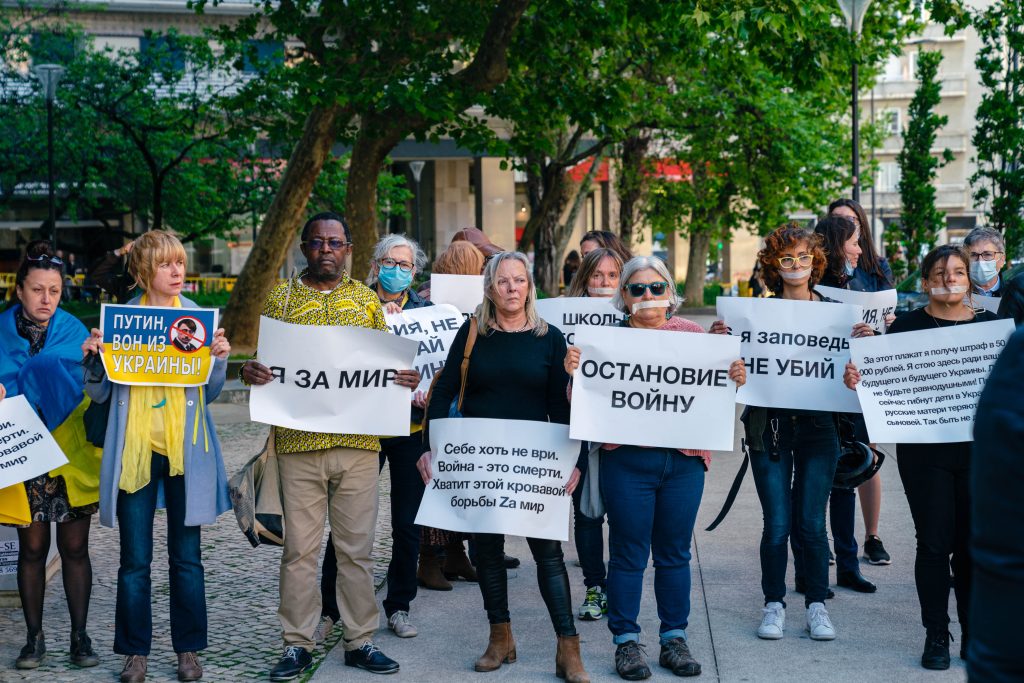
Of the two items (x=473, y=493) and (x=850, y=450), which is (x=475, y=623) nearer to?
(x=473, y=493)

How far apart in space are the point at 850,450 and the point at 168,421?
3.32 metres

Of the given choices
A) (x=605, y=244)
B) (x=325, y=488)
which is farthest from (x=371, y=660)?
(x=605, y=244)

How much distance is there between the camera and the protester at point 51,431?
5562mm

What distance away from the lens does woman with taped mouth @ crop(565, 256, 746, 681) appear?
5.50 m

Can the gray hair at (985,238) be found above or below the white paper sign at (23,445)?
above

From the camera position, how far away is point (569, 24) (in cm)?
1670

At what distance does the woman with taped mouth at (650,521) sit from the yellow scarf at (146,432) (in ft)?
5.59

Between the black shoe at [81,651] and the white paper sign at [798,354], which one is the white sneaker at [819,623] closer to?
the white paper sign at [798,354]

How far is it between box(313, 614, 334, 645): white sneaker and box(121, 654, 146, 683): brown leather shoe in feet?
2.94

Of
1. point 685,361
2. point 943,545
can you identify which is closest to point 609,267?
point 685,361

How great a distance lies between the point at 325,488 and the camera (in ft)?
18.6

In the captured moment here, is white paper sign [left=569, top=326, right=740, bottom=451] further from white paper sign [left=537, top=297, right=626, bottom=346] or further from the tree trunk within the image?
the tree trunk

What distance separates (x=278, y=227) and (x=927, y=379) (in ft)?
48.4

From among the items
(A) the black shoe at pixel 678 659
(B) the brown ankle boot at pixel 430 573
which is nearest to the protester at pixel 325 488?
(A) the black shoe at pixel 678 659
